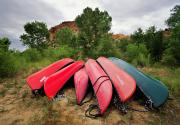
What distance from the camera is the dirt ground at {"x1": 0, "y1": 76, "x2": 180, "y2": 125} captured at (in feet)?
11.6

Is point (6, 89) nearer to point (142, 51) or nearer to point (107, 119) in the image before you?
point (107, 119)

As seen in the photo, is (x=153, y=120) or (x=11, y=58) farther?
(x=11, y=58)

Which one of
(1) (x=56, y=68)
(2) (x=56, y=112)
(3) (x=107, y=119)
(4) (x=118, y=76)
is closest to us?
(3) (x=107, y=119)

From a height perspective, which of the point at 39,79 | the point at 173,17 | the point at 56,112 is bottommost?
the point at 56,112

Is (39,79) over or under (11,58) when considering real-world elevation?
under

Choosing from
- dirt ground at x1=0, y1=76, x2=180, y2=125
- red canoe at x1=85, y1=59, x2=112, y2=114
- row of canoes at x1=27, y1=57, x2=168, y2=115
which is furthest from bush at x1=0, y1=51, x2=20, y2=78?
red canoe at x1=85, y1=59, x2=112, y2=114

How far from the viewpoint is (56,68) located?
639 centimetres

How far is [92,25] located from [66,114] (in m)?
17.6

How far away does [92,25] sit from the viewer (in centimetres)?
2058

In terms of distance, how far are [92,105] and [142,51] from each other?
9792 mm

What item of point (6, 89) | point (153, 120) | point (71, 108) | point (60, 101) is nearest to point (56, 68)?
point (6, 89)

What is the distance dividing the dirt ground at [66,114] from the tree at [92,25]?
13.6 m

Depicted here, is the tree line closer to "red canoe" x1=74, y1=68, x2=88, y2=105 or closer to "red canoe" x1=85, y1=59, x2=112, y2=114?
"red canoe" x1=74, y1=68, x2=88, y2=105

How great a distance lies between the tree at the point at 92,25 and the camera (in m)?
18.8
